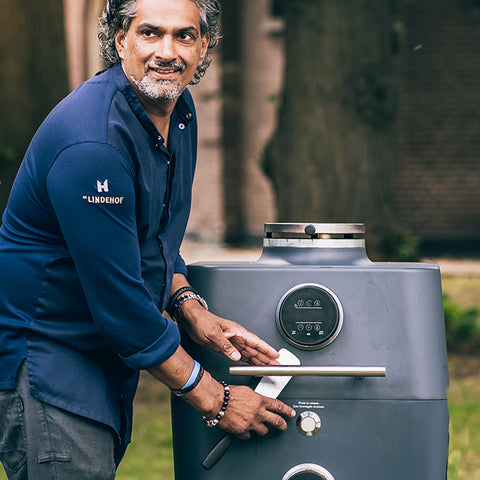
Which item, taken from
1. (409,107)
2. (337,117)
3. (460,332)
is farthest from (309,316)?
(409,107)

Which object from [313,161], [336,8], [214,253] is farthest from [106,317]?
[214,253]

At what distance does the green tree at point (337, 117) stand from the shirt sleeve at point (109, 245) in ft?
9.73

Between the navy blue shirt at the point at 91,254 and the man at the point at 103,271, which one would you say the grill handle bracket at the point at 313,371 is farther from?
the navy blue shirt at the point at 91,254

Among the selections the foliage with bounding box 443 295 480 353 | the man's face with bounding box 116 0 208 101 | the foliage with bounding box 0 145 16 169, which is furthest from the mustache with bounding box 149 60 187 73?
the foliage with bounding box 443 295 480 353

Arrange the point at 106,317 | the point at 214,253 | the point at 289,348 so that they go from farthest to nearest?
the point at 214,253 < the point at 289,348 < the point at 106,317

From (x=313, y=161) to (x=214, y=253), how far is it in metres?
4.92

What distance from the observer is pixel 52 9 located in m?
4.84

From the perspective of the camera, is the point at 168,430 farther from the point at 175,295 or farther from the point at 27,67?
the point at 175,295

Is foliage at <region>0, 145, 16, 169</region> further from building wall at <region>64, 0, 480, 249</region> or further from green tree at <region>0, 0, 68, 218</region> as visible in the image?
building wall at <region>64, 0, 480, 249</region>

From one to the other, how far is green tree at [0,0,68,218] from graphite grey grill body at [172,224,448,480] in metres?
2.94

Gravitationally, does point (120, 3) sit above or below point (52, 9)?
below

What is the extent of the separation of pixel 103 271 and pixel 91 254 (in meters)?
0.04

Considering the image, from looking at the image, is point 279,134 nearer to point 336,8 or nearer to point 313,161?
point 313,161

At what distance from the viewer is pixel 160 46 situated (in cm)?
187
